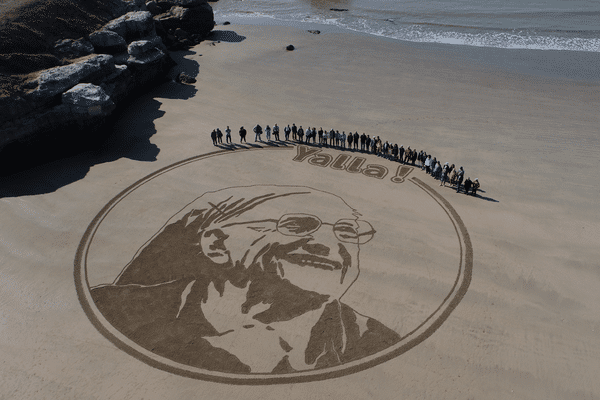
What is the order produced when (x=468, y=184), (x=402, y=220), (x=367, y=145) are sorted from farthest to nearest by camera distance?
(x=367, y=145), (x=468, y=184), (x=402, y=220)

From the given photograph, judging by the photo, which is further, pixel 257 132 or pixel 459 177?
pixel 257 132

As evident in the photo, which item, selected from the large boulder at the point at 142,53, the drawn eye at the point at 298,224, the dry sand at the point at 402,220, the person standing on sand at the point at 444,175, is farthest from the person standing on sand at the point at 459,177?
the large boulder at the point at 142,53

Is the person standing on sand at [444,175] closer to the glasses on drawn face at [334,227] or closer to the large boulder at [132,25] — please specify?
the glasses on drawn face at [334,227]

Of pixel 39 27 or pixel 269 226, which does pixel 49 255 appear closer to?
pixel 269 226

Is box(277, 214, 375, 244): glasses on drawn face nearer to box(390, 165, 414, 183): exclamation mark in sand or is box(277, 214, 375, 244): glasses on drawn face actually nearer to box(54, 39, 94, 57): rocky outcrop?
box(390, 165, 414, 183): exclamation mark in sand

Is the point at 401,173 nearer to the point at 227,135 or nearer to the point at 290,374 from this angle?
the point at 227,135

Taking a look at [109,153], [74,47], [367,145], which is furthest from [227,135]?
[74,47]

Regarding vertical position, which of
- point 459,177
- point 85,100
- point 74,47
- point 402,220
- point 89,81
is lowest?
point 402,220

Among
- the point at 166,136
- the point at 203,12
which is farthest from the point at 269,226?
the point at 203,12
